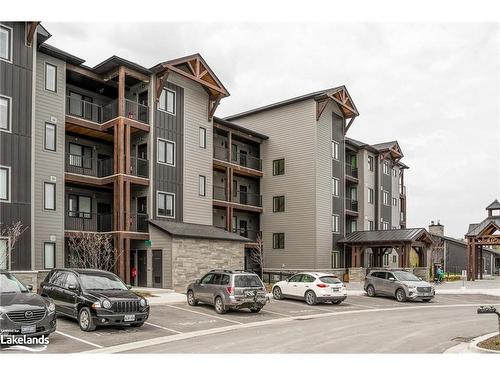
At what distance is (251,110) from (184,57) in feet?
41.8

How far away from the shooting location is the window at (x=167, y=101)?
31859 millimetres

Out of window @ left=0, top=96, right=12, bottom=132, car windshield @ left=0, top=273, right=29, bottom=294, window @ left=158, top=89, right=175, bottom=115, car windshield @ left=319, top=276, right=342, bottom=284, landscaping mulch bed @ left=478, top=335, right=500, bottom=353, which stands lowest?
landscaping mulch bed @ left=478, top=335, right=500, bottom=353

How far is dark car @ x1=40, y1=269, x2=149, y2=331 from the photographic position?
1484 cm

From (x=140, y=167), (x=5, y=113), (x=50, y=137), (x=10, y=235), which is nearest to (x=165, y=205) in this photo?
(x=140, y=167)

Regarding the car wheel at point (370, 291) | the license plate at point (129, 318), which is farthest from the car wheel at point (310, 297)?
the license plate at point (129, 318)

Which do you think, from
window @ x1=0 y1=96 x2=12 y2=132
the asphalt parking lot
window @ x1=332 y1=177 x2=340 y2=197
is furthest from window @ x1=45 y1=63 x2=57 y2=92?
window @ x1=332 y1=177 x2=340 y2=197

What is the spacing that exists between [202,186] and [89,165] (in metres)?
7.51

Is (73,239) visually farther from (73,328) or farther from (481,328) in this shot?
(481,328)

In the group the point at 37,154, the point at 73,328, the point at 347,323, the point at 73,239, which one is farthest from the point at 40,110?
the point at 347,323

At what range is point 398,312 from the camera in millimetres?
22312

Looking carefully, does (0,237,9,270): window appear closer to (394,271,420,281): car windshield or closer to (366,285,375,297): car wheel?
(366,285,375,297): car wheel

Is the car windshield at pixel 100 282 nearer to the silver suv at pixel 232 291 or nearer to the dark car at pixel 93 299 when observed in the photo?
the dark car at pixel 93 299

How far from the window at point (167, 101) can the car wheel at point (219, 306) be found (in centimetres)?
1526

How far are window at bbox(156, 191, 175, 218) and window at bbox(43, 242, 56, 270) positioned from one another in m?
6.43
